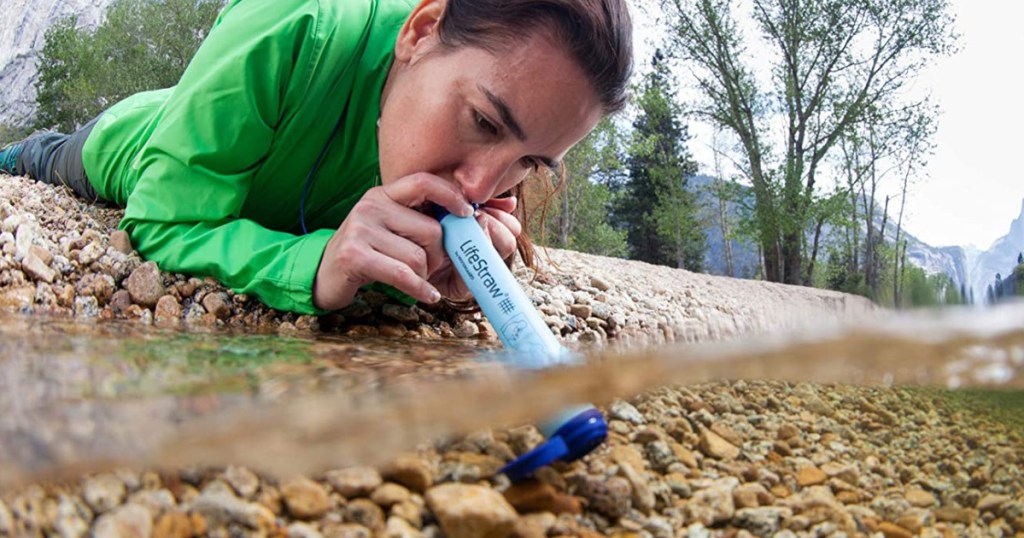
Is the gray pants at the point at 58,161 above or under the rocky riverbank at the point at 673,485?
above

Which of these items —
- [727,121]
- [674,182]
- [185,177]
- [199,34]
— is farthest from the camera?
[199,34]

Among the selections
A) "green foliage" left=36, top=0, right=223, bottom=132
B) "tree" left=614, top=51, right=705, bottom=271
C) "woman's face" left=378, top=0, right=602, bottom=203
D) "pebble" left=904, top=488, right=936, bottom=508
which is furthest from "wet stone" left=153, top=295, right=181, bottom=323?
"green foliage" left=36, top=0, right=223, bottom=132

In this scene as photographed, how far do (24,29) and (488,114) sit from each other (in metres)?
20.8

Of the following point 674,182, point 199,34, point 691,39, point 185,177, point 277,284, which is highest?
point 199,34

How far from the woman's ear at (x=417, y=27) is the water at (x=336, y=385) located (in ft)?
1.56

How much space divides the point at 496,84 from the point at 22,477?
1.83 feet

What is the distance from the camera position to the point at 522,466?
25 cm

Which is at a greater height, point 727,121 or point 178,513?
point 727,121

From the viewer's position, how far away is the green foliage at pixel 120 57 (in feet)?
25.3

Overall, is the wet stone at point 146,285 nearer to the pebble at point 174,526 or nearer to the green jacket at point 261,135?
the green jacket at point 261,135

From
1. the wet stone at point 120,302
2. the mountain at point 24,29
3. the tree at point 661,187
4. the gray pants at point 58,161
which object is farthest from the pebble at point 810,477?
the mountain at point 24,29

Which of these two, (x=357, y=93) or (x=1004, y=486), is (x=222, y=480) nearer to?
(x=1004, y=486)

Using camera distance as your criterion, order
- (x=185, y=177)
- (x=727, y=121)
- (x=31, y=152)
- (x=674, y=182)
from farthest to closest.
→ (x=674, y=182) → (x=727, y=121) → (x=31, y=152) → (x=185, y=177)

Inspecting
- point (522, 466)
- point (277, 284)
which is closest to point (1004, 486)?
point (522, 466)
